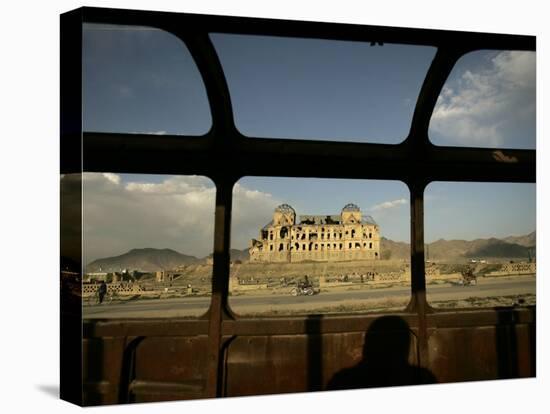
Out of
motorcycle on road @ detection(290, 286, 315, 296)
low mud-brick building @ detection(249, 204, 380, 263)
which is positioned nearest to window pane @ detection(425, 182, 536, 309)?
low mud-brick building @ detection(249, 204, 380, 263)

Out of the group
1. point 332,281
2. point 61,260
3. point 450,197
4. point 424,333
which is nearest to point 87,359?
point 61,260

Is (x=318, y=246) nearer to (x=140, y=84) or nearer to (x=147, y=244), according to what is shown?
(x=147, y=244)

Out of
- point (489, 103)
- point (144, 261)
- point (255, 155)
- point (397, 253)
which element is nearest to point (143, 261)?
point (144, 261)

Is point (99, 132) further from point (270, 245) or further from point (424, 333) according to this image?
point (424, 333)

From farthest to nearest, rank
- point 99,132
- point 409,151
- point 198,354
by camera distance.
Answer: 1. point 409,151
2. point 198,354
3. point 99,132

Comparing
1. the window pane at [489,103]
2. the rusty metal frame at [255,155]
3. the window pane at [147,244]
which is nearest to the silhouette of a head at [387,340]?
the rusty metal frame at [255,155]

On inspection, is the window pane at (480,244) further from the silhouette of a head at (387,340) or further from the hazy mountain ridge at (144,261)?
the hazy mountain ridge at (144,261)
